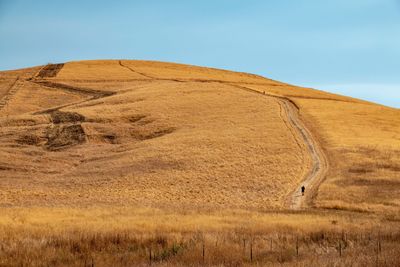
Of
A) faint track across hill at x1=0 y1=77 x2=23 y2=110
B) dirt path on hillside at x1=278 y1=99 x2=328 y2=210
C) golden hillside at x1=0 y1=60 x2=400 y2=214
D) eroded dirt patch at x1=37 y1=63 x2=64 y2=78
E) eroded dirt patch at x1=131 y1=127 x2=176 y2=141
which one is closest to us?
dirt path on hillside at x1=278 y1=99 x2=328 y2=210

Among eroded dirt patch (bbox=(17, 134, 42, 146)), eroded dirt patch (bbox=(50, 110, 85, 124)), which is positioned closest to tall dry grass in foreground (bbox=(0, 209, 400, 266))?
eroded dirt patch (bbox=(17, 134, 42, 146))

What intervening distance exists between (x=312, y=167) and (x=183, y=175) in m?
11.9

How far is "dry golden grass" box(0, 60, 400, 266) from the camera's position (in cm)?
1616

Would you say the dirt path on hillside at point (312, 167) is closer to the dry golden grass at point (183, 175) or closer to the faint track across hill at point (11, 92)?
the dry golden grass at point (183, 175)

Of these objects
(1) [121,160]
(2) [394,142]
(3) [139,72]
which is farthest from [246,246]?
(3) [139,72]

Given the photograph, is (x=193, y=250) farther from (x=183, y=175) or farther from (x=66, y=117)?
(x=66, y=117)

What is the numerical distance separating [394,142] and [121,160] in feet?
94.9

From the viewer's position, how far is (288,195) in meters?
42.1

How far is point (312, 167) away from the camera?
50781 mm

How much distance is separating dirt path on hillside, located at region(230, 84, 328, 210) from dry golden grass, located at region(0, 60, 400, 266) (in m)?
A: 0.72

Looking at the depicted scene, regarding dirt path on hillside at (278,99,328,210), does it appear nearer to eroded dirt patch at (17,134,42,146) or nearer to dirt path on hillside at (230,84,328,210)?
dirt path on hillside at (230,84,328,210)

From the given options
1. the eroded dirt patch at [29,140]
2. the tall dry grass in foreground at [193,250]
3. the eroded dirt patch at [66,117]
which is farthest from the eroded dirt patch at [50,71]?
the tall dry grass in foreground at [193,250]

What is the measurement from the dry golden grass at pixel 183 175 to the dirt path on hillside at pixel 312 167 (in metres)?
0.72

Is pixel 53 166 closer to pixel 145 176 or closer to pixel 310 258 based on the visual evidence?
pixel 145 176
